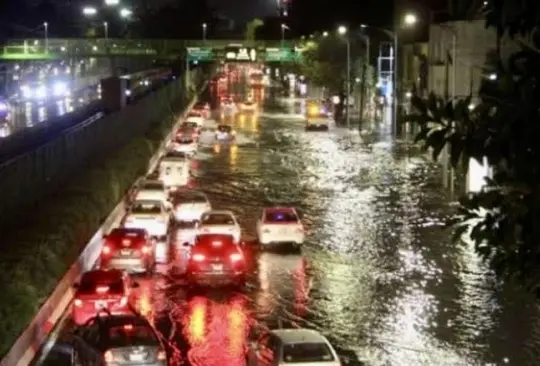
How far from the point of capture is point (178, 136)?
66312 millimetres

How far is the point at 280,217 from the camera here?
111 feet

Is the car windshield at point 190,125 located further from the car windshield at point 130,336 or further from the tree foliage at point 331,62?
the car windshield at point 130,336

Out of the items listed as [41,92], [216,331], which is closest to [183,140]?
[216,331]

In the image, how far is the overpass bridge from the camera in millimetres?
123250

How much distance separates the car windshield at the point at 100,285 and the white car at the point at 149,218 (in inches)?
452

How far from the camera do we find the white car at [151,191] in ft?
129

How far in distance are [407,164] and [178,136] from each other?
14.5 meters

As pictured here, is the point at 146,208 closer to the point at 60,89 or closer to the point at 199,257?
the point at 199,257

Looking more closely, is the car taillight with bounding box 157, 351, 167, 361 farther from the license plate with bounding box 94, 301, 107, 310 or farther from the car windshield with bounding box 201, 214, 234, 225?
the car windshield with bounding box 201, 214, 234, 225

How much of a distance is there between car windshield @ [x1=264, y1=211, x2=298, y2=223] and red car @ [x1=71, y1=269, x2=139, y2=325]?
1094cm

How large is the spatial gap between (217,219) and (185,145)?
102 ft

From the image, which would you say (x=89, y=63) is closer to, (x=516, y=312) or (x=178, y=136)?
(x=178, y=136)

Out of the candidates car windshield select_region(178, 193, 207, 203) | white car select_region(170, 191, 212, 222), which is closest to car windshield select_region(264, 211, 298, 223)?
white car select_region(170, 191, 212, 222)

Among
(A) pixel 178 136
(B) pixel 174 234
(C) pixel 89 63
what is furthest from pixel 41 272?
(C) pixel 89 63
